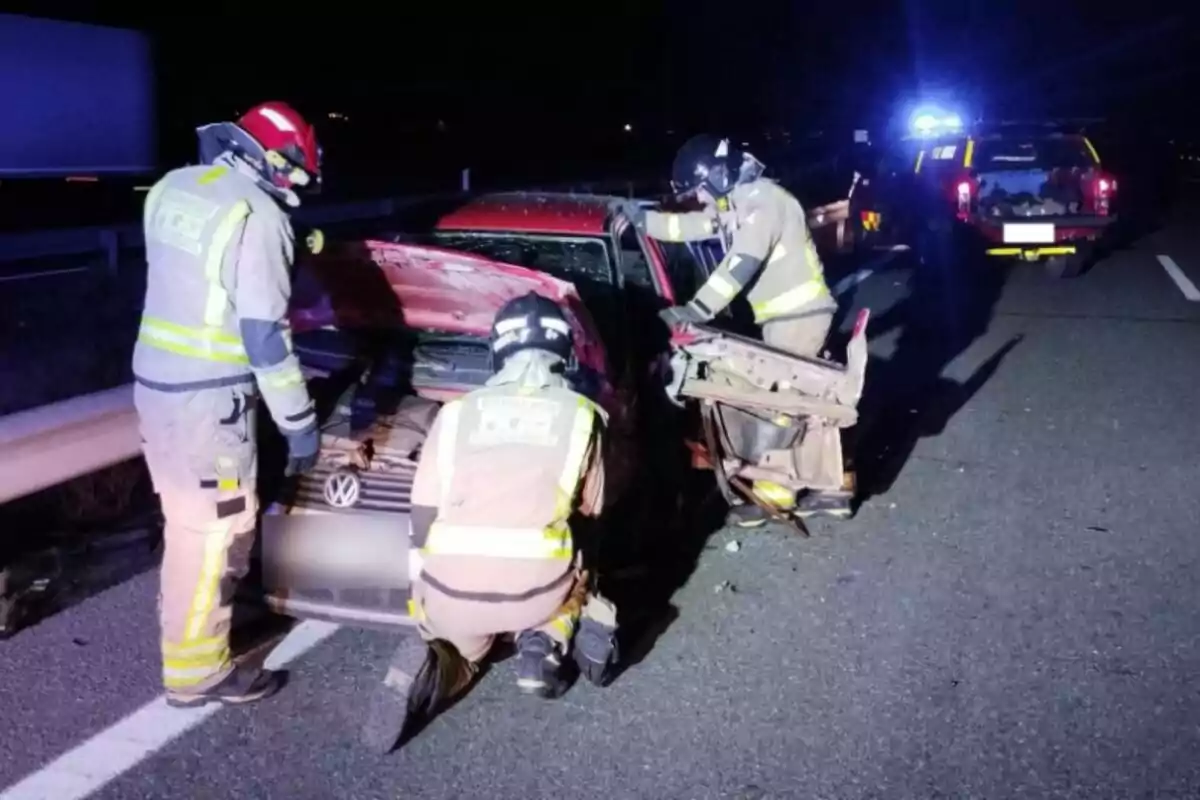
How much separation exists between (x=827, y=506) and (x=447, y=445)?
115 inches

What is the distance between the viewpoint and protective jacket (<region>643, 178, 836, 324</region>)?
6191mm

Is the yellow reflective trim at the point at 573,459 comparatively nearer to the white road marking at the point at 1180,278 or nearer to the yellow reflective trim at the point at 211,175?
the yellow reflective trim at the point at 211,175

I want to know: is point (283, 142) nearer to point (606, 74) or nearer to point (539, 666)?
point (539, 666)

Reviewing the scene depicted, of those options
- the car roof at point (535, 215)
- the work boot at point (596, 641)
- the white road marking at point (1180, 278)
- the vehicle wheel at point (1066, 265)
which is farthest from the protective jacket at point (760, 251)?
the vehicle wheel at point (1066, 265)

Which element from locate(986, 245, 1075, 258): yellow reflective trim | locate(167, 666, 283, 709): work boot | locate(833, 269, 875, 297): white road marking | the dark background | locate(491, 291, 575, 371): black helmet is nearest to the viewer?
locate(491, 291, 575, 371): black helmet

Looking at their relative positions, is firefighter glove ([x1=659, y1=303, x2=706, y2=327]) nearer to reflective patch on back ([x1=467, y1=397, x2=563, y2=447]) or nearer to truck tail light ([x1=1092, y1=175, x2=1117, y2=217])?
reflective patch on back ([x1=467, y1=397, x2=563, y2=447])

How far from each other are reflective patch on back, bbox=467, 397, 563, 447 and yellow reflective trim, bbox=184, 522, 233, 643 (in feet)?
3.17

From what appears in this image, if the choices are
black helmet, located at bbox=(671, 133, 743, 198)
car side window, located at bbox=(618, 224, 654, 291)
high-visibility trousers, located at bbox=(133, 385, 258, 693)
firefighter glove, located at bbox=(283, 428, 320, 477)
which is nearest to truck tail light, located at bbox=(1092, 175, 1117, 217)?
black helmet, located at bbox=(671, 133, 743, 198)

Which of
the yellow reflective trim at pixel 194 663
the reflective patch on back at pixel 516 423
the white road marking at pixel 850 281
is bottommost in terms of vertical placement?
the yellow reflective trim at pixel 194 663

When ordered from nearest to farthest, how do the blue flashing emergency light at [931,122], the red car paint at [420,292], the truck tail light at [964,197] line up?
the red car paint at [420,292] → the truck tail light at [964,197] → the blue flashing emergency light at [931,122]

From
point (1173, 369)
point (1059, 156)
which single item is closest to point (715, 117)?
point (1059, 156)

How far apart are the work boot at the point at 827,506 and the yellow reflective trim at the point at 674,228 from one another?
1486 millimetres

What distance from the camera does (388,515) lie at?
4.45 m

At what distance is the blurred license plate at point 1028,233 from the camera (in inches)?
583
